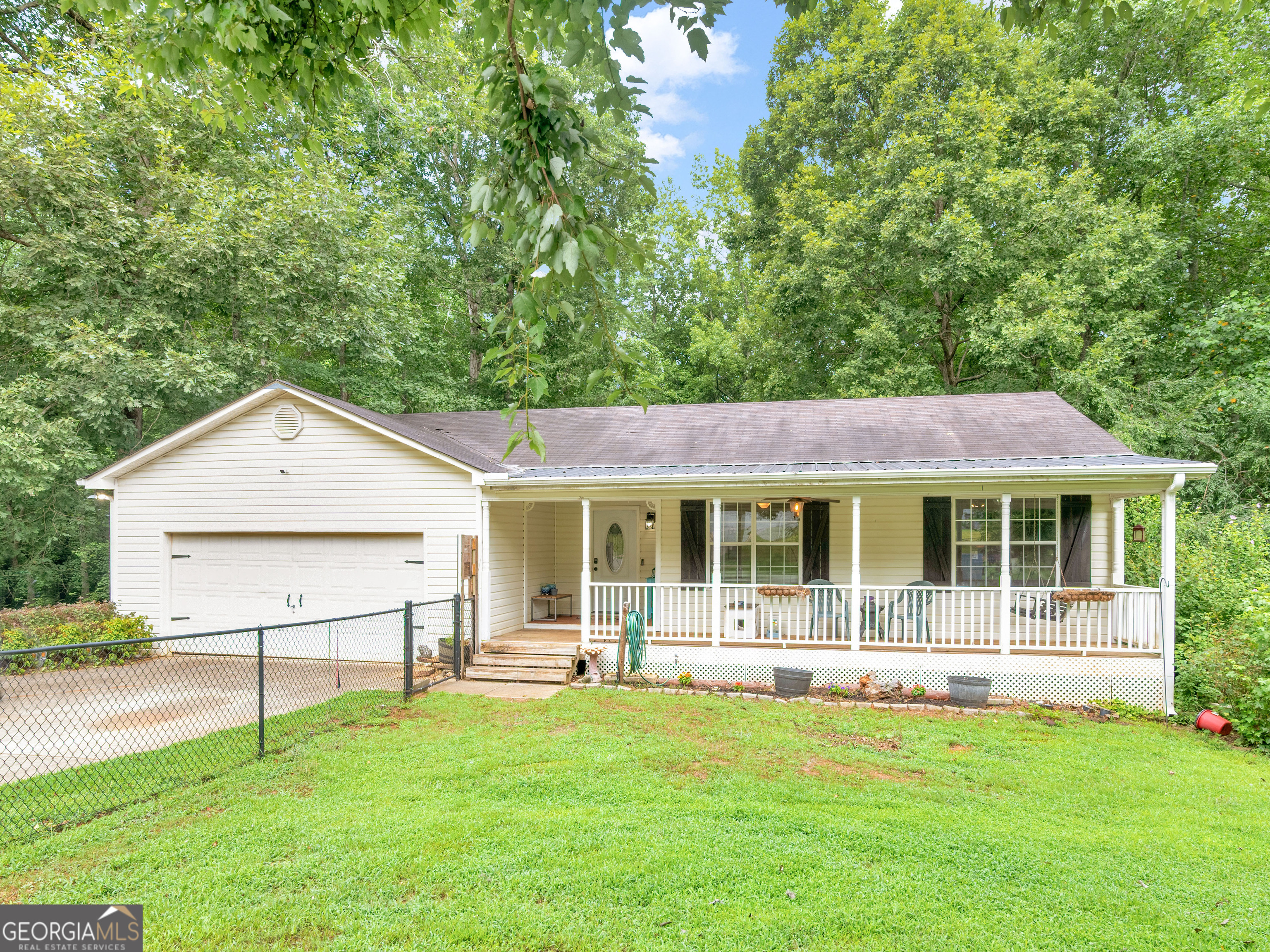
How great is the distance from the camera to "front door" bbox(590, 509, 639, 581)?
11.9m

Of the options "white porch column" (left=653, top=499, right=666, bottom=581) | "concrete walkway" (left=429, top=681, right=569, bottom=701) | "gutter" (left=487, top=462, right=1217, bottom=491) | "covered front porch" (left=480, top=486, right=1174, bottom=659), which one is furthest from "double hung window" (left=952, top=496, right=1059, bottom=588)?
"concrete walkway" (left=429, top=681, right=569, bottom=701)

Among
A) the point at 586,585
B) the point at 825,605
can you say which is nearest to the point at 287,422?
the point at 586,585

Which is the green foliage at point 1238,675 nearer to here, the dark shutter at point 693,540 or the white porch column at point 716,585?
the white porch column at point 716,585

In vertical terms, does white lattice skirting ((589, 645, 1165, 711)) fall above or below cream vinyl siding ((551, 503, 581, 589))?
below

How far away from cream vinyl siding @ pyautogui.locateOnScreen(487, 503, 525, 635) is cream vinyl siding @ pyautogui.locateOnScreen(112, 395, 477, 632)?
589 mm

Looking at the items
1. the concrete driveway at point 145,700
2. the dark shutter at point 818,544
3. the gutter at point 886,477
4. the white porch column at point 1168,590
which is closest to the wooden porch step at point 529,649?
the concrete driveway at point 145,700

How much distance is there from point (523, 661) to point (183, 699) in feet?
13.7

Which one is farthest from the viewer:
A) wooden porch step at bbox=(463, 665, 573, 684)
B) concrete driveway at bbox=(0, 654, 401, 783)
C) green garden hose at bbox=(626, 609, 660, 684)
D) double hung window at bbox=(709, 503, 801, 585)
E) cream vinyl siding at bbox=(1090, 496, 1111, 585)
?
double hung window at bbox=(709, 503, 801, 585)

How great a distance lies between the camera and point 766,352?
1959 cm

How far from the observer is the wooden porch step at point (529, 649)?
9.34 metres

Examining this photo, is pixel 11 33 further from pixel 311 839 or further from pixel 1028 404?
pixel 1028 404

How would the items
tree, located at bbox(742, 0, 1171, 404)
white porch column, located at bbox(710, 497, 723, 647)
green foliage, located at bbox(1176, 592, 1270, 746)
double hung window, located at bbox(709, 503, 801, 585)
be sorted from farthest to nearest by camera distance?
tree, located at bbox(742, 0, 1171, 404), double hung window, located at bbox(709, 503, 801, 585), white porch column, located at bbox(710, 497, 723, 647), green foliage, located at bbox(1176, 592, 1270, 746)

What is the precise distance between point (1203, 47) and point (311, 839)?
23414 mm

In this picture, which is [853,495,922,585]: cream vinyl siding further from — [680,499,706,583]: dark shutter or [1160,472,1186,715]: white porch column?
[1160,472,1186,715]: white porch column
